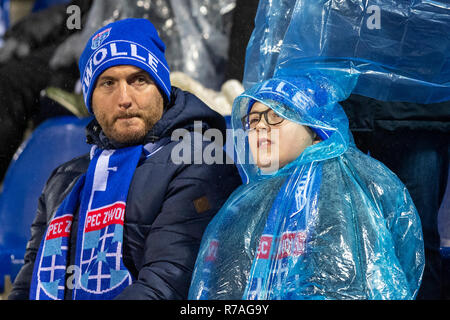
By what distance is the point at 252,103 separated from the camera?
183 centimetres

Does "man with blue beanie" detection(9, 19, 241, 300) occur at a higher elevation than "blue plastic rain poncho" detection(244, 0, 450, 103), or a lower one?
lower

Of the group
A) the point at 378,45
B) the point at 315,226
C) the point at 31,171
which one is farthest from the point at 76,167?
the point at 378,45

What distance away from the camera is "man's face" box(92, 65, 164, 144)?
6.43 ft

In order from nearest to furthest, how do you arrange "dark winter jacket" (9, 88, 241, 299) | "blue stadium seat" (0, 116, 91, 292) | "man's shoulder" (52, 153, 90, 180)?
"dark winter jacket" (9, 88, 241, 299) < "man's shoulder" (52, 153, 90, 180) < "blue stadium seat" (0, 116, 91, 292)

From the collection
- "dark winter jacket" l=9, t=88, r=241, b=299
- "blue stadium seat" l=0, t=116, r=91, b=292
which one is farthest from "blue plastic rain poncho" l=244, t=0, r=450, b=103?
"blue stadium seat" l=0, t=116, r=91, b=292

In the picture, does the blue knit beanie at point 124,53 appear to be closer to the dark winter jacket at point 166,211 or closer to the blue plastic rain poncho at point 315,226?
the dark winter jacket at point 166,211

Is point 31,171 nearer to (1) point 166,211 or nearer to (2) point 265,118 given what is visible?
(1) point 166,211

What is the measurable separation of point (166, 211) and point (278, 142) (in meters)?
0.37

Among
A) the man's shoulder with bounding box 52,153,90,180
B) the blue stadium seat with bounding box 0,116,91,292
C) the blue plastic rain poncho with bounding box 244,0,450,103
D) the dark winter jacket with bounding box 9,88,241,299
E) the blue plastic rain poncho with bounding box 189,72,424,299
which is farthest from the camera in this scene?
the blue stadium seat with bounding box 0,116,91,292

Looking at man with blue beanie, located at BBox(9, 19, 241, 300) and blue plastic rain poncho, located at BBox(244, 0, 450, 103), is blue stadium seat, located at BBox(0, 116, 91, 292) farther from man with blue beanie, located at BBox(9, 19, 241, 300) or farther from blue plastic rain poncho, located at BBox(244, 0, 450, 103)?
blue plastic rain poncho, located at BBox(244, 0, 450, 103)

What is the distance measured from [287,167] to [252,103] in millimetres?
225

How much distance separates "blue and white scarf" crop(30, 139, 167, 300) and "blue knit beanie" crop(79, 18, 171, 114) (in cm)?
23

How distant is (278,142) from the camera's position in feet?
5.71
